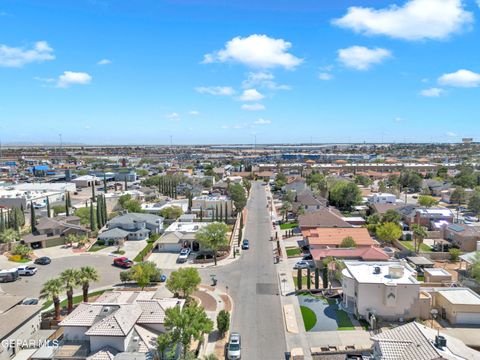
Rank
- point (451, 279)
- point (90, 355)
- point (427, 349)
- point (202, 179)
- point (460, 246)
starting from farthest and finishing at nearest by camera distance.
→ 1. point (202, 179)
2. point (460, 246)
3. point (451, 279)
4. point (90, 355)
5. point (427, 349)

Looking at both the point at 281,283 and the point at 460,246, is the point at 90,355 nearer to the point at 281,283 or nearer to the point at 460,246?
the point at 281,283

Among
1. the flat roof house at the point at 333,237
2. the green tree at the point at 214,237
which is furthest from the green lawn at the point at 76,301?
the flat roof house at the point at 333,237

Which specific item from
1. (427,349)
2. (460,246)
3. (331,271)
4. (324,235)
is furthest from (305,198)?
(427,349)

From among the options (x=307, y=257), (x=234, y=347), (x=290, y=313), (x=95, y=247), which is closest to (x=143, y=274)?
(x=234, y=347)

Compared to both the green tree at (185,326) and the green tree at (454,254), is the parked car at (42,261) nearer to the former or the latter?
the green tree at (185,326)

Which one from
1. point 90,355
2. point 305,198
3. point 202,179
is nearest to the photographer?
point 90,355

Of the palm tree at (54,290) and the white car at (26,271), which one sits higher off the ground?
the palm tree at (54,290)

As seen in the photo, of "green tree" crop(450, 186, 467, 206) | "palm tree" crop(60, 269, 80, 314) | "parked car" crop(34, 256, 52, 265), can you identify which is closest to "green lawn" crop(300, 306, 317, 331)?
"palm tree" crop(60, 269, 80, 314)
